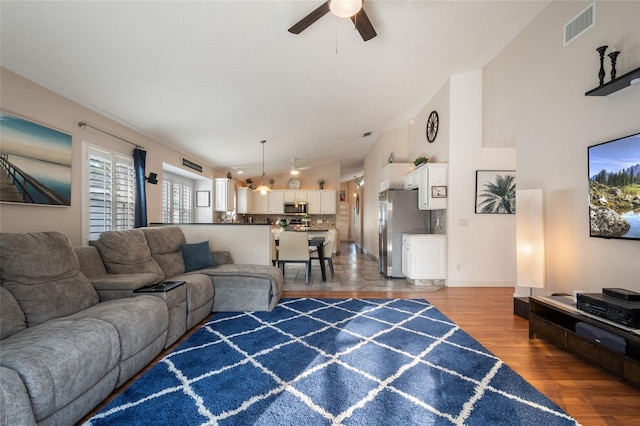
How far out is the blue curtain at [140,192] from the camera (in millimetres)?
4176

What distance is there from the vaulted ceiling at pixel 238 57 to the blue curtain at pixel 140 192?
457mm

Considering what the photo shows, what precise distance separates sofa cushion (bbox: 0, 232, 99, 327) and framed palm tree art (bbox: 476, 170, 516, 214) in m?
5.33

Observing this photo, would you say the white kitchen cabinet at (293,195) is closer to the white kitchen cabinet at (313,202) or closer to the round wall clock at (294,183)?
the white kitchen cabinet at (313,202)

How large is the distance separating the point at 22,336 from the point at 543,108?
5.19 meters

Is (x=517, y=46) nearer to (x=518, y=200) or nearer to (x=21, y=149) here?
(x=518, y=200)

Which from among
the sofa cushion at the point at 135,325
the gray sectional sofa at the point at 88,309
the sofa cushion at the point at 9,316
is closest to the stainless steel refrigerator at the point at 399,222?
the gray sectional sofa at the point at 88,309

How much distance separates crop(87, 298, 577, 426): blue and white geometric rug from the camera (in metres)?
1.62

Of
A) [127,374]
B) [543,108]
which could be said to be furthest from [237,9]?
[543,108]

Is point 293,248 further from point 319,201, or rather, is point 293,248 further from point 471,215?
point 319,201

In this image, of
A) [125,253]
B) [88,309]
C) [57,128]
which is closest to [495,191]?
[125,253]

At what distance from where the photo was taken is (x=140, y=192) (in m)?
4.21

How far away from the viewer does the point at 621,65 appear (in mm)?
2449

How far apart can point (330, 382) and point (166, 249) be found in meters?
2.79

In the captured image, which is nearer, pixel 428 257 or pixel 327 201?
pixel 428 257
